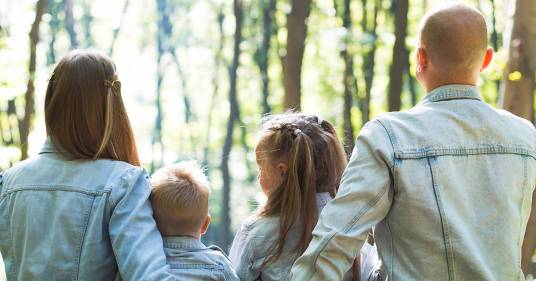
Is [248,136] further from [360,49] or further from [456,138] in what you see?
[456,138]

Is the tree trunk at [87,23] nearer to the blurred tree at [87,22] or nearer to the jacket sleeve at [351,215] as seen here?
the blurred tree at [87,22]

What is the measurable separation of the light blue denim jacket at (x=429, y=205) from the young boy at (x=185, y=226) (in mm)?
448

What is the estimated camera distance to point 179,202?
8.50 feet

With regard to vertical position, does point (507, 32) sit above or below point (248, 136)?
above

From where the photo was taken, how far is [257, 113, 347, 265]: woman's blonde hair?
2.70 metres

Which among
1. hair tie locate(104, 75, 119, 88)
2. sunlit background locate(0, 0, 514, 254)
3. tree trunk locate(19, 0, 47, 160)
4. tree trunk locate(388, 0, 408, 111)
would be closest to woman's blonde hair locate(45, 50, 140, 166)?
hair tie locate(104, 75, 119, 88)

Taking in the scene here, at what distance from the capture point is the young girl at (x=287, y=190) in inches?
105

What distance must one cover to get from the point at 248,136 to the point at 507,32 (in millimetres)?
17347

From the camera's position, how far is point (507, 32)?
499cm

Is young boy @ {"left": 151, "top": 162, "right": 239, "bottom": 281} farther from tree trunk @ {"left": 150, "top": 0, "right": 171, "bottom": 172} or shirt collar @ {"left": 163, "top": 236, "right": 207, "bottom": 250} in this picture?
tree trunk @ {"left": 150, "top": 0, "right": 171, "bottom": 172}

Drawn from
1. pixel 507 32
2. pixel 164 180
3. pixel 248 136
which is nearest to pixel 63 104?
pixel 164 180

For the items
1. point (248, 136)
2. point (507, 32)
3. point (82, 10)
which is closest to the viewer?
point (507, 32)

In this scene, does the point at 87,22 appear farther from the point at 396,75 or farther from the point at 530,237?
the point at 530,237

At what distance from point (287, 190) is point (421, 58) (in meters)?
0.72
